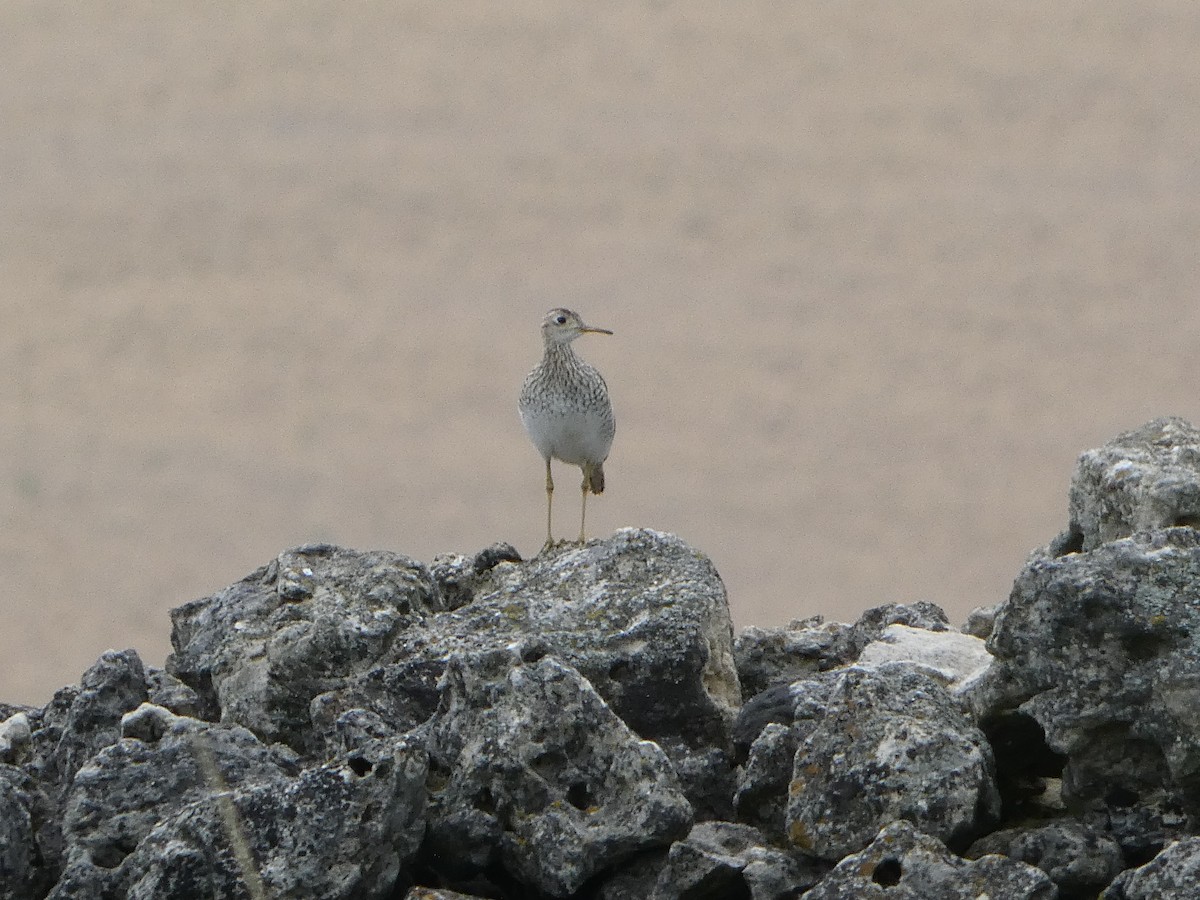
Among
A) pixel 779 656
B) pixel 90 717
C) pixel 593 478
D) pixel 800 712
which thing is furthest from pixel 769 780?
pixel 593 478

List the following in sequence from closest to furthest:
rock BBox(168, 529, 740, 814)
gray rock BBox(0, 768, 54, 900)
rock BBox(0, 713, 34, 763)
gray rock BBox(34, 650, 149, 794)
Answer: gray rock BBox(0, 768, 54, 900), gray rock BBox(34, 650, 149, 794), rock BBox(168, 529, 740, 814), rock BBox(0, 713, 34, 763)

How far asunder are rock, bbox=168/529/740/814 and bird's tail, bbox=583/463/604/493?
5.87 metres

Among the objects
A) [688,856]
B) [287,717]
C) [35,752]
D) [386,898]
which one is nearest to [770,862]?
[688,856]

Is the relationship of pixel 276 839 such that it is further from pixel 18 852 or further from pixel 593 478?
pixel 593 478

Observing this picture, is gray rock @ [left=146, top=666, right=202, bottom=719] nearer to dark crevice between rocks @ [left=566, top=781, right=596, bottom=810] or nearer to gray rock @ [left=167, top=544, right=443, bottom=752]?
gray rock @ [left=167, top=544, right=443, bottom=752]

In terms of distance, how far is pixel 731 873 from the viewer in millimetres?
5074

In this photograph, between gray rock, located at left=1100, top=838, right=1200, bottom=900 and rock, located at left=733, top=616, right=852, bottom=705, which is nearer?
gray rock, located at left=1100, top=838, right=1200, bottom=900

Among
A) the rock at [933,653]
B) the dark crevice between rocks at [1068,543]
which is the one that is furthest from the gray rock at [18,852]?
the dark crevice between rocks at [1068,543]

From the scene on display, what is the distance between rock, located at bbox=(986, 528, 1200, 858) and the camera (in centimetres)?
506

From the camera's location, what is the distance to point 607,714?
17.7 ft

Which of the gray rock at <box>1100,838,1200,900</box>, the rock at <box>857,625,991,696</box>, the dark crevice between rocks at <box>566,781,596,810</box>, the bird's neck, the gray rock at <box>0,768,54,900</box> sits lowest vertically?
the gray rock at <box>1100,838,1200,900</box>

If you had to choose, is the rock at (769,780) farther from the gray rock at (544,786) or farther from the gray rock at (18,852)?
the gray rock at (18,852)

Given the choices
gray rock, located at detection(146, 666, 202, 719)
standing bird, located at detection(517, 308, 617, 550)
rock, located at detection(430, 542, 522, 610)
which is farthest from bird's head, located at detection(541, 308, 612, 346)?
gray rock, located at detection(146, 666, 202, 719)

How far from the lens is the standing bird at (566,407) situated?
12352 mm
